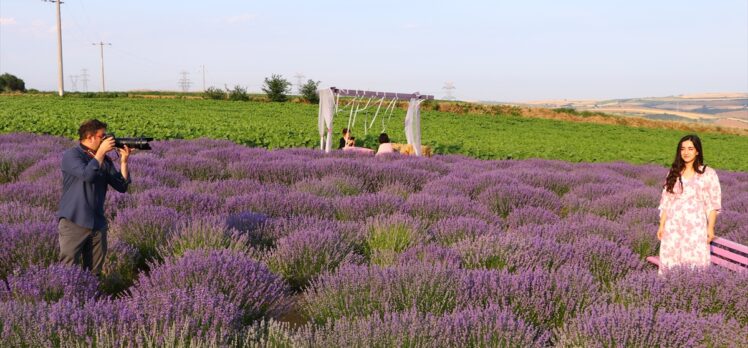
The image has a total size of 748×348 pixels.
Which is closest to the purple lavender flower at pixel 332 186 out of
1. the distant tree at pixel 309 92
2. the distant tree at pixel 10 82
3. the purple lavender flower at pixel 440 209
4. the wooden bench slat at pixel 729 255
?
the purple lavender flower at pixel 440 209

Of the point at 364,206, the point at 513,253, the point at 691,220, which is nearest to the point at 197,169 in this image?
the point at 364,206

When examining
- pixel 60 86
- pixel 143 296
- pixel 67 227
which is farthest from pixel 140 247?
pixel 60 86

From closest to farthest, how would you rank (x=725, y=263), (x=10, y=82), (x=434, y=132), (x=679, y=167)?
(x=725, y=263)
(x=679, y=167)
(x=434, y=132)
(x=10, y=82)

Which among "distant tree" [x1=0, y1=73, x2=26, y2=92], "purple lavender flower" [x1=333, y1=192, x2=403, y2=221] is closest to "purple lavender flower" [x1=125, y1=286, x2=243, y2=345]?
"purple lavender flower" [x1=333, y1=192, x2=403, y2=221]

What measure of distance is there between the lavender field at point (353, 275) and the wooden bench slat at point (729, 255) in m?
0.22

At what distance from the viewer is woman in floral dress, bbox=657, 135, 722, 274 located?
4.42m

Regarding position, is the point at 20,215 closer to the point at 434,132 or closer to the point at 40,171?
the point at 40,171

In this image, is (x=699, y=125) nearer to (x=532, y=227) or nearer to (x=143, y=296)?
(x=532, y=227)

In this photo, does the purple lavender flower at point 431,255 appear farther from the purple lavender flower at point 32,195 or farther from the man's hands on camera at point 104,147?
the purple lavender flower at point 32,195

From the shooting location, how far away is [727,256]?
14.1 feet

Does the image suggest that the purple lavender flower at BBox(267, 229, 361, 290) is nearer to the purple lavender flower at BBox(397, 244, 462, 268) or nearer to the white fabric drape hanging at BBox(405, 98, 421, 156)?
the purple lavender flower at BBox(397, 244, 462, 268)

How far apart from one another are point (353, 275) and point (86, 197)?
1.75 m

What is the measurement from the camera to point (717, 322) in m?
2.91

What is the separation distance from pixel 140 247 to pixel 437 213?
9.29ft
